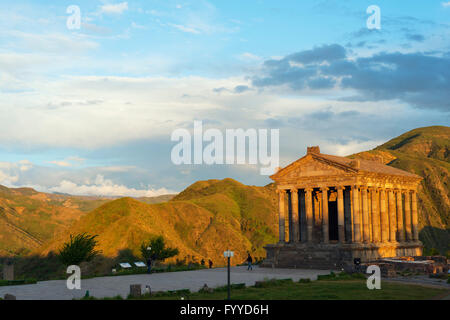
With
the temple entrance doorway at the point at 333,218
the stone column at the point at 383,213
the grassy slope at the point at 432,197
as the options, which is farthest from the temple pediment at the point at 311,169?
the grassy slope at the point at 432,197

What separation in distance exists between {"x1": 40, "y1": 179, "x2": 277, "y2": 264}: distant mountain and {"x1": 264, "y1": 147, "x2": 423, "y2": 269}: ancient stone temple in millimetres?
48583

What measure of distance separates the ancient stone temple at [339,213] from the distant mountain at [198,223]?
48.6m

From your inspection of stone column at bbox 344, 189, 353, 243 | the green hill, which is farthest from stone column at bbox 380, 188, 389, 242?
the green hill

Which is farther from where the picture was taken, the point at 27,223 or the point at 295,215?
the point at 27,223

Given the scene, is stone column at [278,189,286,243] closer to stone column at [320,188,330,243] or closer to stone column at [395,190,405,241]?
stone column at [320,188,330,243]

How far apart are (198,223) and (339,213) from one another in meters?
83.6

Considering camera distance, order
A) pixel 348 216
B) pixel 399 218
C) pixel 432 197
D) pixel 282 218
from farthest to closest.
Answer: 1. pixel 432 197
2. pixel 399 218
3. pixel 282 218
4. pixel 348 216

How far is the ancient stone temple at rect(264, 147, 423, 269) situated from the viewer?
4509cm

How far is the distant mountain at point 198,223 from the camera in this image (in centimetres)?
9819

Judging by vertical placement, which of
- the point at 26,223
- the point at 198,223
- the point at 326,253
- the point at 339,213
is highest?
the point at 339,213

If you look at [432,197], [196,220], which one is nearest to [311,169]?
[196,220]

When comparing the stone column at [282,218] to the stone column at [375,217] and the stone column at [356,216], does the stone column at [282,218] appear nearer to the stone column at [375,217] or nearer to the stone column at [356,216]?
the stone column at [356,216]

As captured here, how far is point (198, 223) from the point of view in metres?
126

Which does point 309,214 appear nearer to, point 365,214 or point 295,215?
point 295,215
